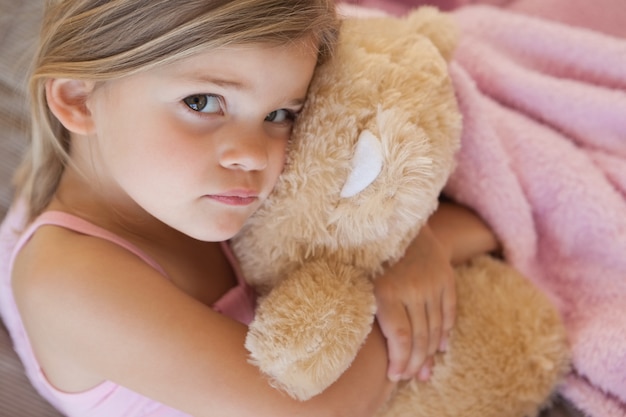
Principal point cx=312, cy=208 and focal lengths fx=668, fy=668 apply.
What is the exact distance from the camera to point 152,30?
2.15 feet

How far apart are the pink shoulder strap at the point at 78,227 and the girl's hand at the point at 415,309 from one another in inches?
11.6

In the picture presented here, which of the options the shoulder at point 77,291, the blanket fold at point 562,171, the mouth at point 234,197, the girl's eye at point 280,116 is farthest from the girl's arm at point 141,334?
the blanket fold at point 562,171

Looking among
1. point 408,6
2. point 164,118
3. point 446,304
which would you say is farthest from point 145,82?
point 408,6

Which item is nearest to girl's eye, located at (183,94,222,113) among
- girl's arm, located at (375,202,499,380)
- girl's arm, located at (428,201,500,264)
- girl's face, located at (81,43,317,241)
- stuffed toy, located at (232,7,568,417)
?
girl's face, located at (81,43,317,241)

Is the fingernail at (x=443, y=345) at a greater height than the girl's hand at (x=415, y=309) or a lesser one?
lesser

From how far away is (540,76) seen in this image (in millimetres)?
1074

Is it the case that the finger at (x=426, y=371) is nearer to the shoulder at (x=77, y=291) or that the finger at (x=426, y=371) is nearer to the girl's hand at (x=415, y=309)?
the girl's hand at (x=415, y=309)

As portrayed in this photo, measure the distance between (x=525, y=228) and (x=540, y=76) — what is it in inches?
10.5

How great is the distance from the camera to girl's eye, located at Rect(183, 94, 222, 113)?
684mm

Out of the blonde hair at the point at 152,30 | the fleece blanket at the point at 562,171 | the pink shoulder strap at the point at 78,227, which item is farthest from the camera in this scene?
the fleece blanket at the point at 562,171

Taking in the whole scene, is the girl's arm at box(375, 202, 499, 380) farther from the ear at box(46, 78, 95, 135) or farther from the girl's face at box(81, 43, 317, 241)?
the ear at box(46, 78, 95, 135)

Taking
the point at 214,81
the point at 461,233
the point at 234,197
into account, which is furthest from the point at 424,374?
the point at 214,81

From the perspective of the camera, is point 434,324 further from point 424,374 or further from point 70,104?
point 70,104

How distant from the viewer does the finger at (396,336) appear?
82 centimetres
